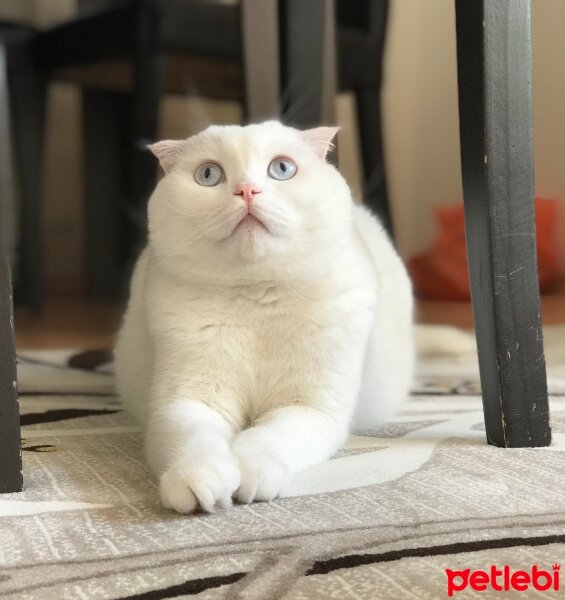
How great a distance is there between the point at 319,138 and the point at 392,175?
7.12 feet

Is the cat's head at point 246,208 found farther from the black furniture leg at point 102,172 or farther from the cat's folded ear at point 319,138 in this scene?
the black furniture leg at point 102,172

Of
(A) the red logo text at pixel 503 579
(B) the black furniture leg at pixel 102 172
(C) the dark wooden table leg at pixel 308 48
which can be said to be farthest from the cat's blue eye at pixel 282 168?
(B) the black furniture leg at pixel 102 172

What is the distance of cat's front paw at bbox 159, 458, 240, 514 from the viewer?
66 centimetres

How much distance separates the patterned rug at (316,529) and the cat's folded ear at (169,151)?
32 centimetres

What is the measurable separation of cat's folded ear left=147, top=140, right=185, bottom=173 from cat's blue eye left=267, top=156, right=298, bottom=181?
0.12m

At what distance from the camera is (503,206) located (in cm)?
87

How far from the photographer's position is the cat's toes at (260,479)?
0.70 meters

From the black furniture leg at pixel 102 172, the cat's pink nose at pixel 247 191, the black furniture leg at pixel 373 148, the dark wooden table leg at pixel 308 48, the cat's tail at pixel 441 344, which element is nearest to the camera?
the cat's pink nose at pixel 247 191

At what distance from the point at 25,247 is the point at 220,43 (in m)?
1.12

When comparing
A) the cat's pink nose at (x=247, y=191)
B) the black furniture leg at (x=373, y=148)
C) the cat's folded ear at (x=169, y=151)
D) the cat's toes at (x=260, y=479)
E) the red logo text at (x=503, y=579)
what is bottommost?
the red logo text at (x=503, y=579)

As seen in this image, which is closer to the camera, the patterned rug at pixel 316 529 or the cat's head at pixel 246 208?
the patterned rug at pixel 316 529

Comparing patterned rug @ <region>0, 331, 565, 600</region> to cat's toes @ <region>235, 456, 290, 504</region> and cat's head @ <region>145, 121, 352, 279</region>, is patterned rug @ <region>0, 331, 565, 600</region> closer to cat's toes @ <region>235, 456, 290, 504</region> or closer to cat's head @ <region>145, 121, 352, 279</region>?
cat's toes @ <region>235, 456, 290, 504</region>

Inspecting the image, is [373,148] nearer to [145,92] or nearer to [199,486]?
[145,92]

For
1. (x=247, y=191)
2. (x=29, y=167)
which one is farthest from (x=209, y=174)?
(x=29, y=167)
